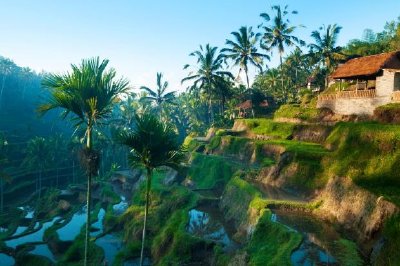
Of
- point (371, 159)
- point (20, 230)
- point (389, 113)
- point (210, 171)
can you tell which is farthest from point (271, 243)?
point (20, 230)

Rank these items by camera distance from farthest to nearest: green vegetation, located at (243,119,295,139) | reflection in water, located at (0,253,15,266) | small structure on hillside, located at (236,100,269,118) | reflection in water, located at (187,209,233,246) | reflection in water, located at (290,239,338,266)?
small structure on hillside, located at (236,100,269,118) < green vegetation, located at (243,119,295,139) < reflection in water, located at (0,253,15,266) < reflection in water, located at (187,209,233,246) < reflection in water, located at (290,239,338,266)

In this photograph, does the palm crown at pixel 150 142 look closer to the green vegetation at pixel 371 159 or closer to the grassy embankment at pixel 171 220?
the grassy embankment at pixel 171 220

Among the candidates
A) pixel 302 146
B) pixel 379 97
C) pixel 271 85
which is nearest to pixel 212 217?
pixel 302 146

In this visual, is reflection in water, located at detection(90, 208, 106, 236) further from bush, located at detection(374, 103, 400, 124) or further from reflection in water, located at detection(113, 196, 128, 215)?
bush, located at detection(374, 103, 400, 124)

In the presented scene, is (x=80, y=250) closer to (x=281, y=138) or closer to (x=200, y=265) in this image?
(x=200, y=265)

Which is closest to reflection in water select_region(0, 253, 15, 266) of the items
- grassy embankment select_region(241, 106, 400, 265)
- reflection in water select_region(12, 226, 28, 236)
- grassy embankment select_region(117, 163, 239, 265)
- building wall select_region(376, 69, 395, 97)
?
reflection in water select_region(12, 226, 28, 236)

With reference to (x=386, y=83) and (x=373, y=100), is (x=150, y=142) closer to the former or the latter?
(x=386, y=83)

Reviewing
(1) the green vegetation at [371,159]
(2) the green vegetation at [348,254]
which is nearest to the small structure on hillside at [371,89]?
(1) the green vegetation at [371,159]
